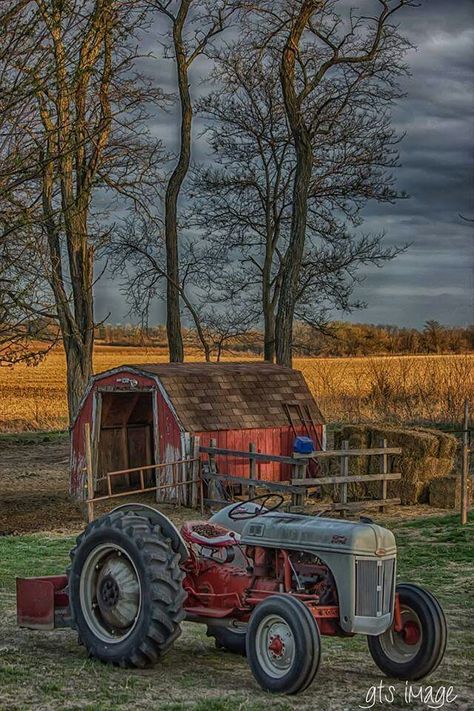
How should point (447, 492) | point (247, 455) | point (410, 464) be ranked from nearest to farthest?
1. point (247, 455)
2. point (447, 492)
3. point (410, 464)

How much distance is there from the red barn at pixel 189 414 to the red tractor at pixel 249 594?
37.4ft

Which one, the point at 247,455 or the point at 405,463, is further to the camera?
the point at 405,463

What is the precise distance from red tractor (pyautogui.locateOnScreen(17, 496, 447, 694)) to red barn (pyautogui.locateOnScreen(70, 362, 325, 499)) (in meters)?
11.4

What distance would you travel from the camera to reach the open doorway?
71.3 ft

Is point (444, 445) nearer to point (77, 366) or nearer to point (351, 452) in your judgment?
point (351, 452)

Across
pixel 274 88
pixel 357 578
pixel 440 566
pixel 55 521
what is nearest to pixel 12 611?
pixel 357 578

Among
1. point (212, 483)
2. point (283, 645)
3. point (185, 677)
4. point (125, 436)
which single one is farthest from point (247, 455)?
point (283, 645)

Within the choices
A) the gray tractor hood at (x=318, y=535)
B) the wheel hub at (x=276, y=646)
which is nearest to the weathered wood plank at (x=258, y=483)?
the gray tractor hood at (x=318, y=535)

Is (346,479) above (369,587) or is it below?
below

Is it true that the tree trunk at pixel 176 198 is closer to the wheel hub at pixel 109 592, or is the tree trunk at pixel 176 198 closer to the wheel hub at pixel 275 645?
the wheel hub at pixel 109 592

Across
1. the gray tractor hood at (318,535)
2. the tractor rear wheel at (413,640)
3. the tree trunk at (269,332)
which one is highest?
the tree trunk at (269,332)

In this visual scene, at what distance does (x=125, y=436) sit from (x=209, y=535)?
1457 cm

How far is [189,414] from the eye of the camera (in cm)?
1962

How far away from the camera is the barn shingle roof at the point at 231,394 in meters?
19.9
